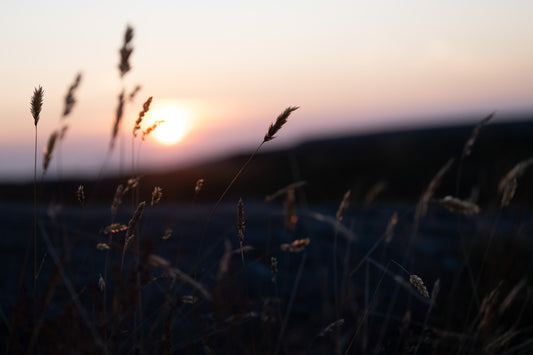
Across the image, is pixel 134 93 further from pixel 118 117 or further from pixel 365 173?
pixel 365 173

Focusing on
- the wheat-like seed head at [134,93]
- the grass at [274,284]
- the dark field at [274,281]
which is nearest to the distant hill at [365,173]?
the dark field at [274,281]

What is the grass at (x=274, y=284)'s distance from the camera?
1.42 metres

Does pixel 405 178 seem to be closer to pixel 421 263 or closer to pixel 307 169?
pixel 307 169

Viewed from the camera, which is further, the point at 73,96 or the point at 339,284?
the point at 339,284

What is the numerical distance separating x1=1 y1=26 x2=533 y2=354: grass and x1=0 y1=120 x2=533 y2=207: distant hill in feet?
11.7

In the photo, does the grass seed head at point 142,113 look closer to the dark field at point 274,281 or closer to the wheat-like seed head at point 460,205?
the dark field at point 274,281

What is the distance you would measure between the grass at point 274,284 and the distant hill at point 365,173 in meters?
3.56

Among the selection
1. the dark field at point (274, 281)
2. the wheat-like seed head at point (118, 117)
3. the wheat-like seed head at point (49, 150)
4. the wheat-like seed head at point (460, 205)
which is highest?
the wheat-like seed head at point (118, 117)

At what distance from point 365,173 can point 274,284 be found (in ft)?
26.5

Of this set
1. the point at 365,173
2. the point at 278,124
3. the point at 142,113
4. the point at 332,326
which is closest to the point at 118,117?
the point at 142,113

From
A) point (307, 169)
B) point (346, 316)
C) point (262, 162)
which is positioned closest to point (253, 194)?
point (307, 169)

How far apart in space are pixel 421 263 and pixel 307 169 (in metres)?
7.91

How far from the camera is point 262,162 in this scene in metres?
13.1

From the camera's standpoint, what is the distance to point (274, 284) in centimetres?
267
